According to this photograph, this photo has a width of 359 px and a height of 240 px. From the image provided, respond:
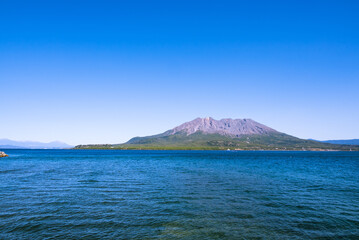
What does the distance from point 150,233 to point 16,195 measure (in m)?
23.0

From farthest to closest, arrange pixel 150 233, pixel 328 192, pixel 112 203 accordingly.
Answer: pixel 328 192, pixel 112 203, pixel 150 233

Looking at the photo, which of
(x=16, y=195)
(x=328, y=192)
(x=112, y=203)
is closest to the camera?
(x=112, y=203)

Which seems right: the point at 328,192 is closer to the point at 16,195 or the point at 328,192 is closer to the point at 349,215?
the point at 349,215

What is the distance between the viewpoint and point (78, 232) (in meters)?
17.1

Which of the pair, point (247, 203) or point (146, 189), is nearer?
point (247, 203)

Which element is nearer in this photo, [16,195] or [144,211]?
[144,211]

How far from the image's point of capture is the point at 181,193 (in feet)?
104

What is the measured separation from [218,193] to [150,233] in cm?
1679

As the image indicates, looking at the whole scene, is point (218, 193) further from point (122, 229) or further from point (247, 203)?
point (122, 229)

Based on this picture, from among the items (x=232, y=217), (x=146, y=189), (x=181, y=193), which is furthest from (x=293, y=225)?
(x=146, y=189)

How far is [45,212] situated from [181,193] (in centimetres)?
1641

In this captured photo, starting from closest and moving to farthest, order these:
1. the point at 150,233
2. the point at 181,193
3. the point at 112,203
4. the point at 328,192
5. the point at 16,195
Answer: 1. the point at 150,233
2. the point at 112,203
3. the point at 16,195
4. the point at 181,193
5. the point at 328,192

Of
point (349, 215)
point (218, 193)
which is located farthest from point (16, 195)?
point (349, 215)

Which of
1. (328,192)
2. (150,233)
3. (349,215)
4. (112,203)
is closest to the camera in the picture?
(150,233)
